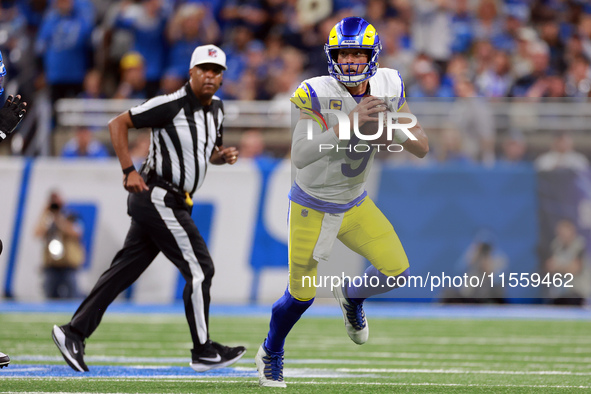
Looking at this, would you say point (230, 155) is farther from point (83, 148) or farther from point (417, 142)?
point (83, 148)

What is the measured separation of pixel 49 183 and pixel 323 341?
446 cm

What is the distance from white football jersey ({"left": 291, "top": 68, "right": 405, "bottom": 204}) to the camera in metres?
4.60

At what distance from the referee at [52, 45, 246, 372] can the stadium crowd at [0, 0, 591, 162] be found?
222 inches

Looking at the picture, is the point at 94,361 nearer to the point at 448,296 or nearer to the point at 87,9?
the point at 448,296

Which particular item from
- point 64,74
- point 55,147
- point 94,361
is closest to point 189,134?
point 94,361

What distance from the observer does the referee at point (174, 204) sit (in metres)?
5.48

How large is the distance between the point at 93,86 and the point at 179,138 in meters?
6.16

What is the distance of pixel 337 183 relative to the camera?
15.6ft

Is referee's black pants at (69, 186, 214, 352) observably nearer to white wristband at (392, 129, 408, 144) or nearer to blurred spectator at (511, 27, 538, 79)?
white wristband at (392, 129, 408, 144)

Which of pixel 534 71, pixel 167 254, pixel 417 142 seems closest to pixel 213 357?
pixel 167 254

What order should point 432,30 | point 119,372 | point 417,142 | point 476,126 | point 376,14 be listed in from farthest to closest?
point 432,30, point 376,14, point 476,126, point 119,372, point 417,142

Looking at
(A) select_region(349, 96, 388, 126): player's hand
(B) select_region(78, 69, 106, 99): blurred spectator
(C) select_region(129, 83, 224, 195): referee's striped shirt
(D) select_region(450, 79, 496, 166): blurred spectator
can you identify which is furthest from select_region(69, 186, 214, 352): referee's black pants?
(B) select_region(78, 69, 106, 99): blurred spectator

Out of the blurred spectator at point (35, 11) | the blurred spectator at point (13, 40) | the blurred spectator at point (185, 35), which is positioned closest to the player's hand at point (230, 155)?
the blurred spectator at point (185, 35)

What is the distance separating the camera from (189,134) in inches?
223
